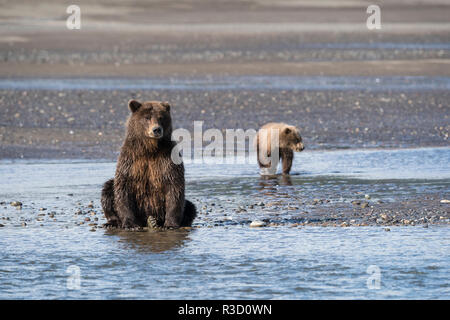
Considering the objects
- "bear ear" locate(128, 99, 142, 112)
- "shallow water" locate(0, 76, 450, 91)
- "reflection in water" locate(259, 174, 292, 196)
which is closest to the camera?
"bear ear" locate(128, 99, 142, 112)

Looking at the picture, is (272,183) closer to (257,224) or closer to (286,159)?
(286,159)

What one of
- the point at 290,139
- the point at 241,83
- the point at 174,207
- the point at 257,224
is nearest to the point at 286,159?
the point at 290,139

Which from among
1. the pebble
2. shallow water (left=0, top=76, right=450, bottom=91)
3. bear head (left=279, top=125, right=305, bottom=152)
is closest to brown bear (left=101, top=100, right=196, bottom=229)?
the pebble

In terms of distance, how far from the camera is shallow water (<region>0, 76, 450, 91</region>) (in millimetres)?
26578

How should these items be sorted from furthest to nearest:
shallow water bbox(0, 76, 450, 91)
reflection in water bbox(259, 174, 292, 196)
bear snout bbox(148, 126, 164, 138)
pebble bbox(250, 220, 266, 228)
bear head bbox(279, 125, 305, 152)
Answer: shallow water bbox(0, 76, 450, 91) → bear head bbox(279, 125, 305, 152) → reflection in water bbox(259, 174, 292, 196) → pebble bbox(250, 220, 266, 228) → bear snout bbox(148, 126, 164, 138)

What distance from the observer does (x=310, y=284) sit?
6.91 meters

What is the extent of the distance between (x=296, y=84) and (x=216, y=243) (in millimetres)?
19712

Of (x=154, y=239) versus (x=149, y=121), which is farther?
(x=149, y=121)

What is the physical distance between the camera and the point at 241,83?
2802cm

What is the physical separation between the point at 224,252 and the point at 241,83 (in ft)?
66.8

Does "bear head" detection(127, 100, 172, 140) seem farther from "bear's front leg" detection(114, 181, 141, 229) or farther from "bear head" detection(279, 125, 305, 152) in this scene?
"bear head" detection(279, 125, 305, 152)

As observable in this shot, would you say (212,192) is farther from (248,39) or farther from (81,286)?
(248,39)

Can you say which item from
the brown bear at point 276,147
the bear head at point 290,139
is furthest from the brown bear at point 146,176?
the bear head at point 290,139

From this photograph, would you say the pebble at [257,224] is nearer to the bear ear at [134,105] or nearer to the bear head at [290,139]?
the bear ear at [134,105]
